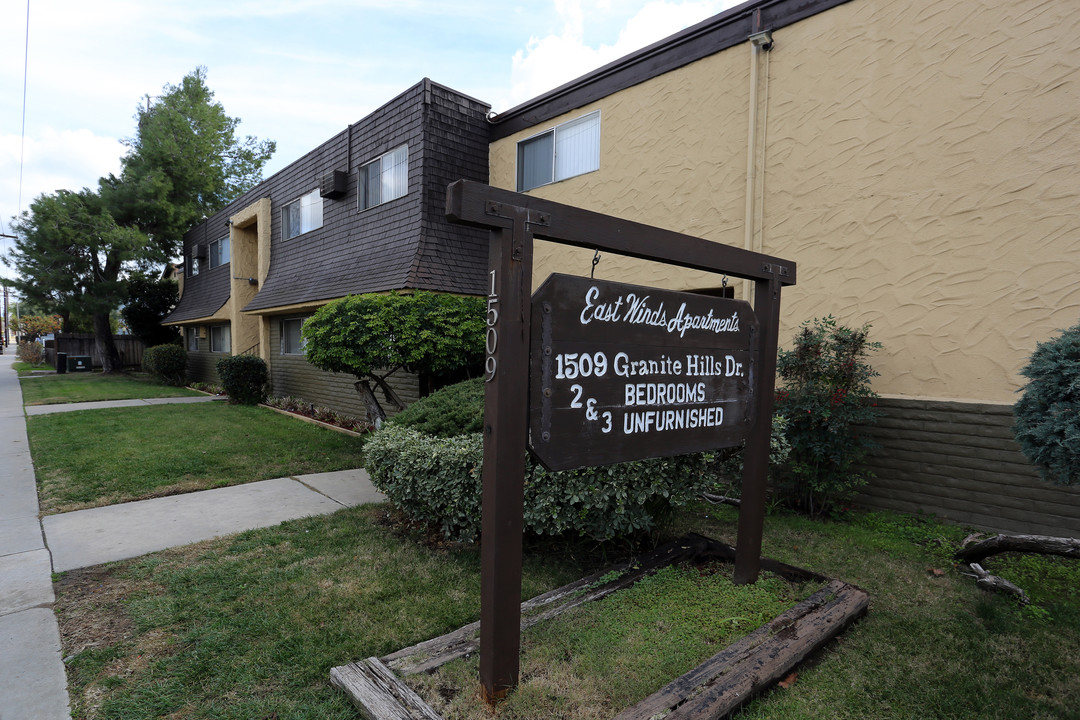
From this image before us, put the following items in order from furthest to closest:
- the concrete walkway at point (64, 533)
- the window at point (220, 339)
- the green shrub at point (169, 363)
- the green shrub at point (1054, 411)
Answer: the green shrub at point (169, 363) → the window at point (220, 339) → the green shrub at point (1054, 411) → the concrete walkway at point (64, 533)

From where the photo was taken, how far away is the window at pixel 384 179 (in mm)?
9915

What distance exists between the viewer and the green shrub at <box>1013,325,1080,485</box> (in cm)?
305

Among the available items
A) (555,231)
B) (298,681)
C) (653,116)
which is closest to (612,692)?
(298,681)

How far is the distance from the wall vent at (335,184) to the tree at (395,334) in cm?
456

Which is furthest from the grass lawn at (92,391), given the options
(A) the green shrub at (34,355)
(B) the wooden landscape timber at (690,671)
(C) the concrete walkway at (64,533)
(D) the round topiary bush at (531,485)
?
(A) the green shrub at (34,355)

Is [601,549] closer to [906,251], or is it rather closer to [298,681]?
[298,681]

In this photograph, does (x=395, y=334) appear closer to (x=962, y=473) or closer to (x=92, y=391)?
(x=962, y=473)

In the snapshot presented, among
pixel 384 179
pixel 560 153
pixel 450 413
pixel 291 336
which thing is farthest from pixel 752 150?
pixel 291 336

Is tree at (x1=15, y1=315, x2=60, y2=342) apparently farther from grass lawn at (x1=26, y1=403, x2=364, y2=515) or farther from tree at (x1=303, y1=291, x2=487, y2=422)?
tree at (x1=303, y1=291, x2=487, y2=422)

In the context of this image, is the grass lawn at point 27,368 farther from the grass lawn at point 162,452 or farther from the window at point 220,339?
the grass lawn at point 162,452

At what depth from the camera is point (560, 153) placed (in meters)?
8.62

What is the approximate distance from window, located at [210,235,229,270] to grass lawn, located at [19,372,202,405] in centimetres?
435

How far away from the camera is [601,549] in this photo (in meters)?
4.16

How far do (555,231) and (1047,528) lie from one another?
195 inches
